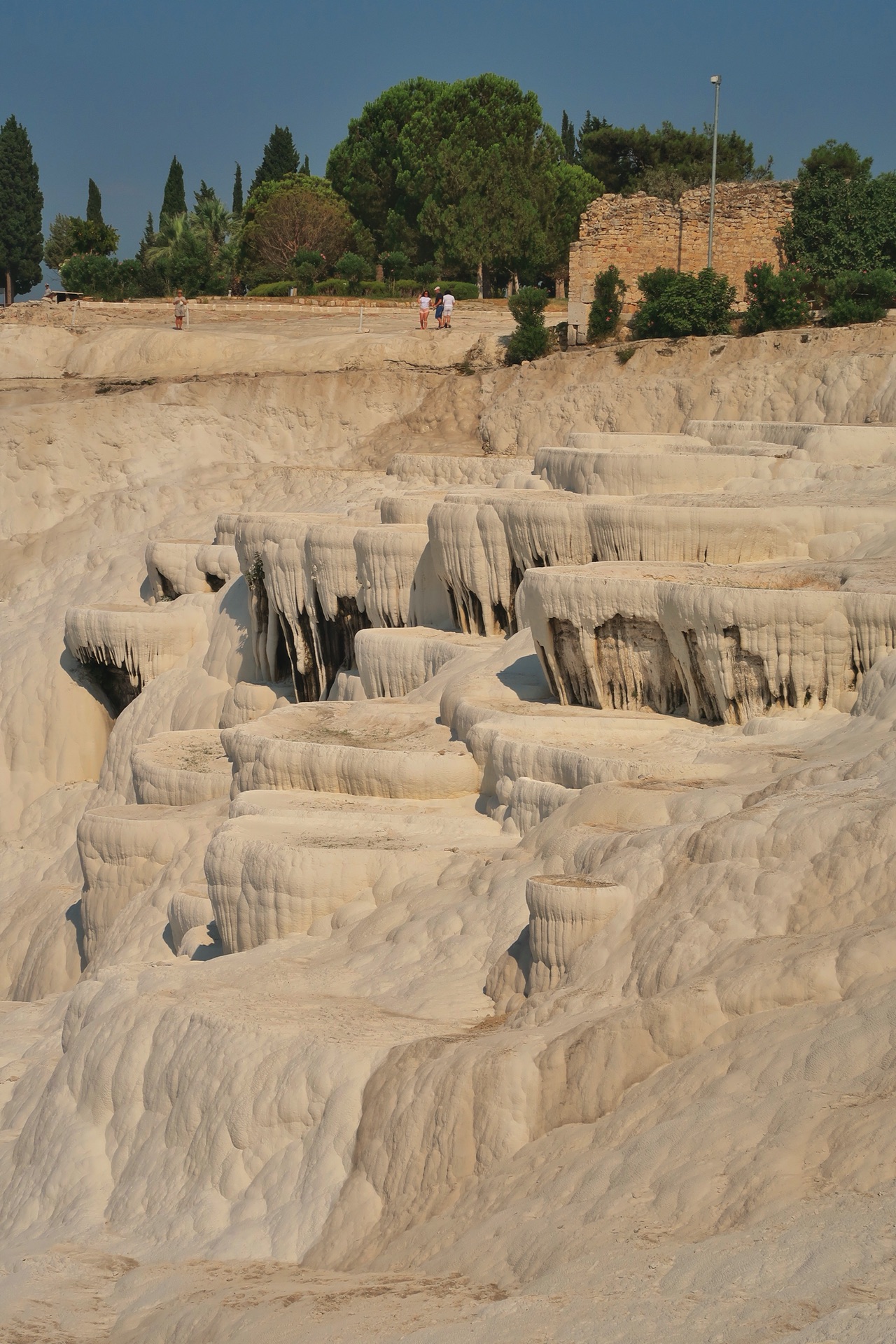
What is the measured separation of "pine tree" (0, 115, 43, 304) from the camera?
48.0 meters

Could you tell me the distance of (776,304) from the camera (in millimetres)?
23984

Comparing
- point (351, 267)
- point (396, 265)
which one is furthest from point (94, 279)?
point (396, 265)

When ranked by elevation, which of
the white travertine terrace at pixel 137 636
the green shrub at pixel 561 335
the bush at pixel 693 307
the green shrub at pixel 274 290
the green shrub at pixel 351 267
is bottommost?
the white travertine terrace at pixel 137 636

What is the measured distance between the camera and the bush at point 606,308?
87.3 feet

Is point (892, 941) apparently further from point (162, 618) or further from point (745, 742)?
point (162, 618)

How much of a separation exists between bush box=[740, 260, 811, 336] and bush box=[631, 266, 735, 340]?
1.88ft

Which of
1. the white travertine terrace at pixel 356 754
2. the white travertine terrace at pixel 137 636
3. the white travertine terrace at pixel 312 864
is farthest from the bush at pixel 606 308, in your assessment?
the white travertine terrace at pixel 312 864

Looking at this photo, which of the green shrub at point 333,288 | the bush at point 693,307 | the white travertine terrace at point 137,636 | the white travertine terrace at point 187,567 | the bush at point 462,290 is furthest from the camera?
the green shrub at point 333,288

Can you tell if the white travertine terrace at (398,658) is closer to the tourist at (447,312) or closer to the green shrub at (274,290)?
the tourist at (447,312)

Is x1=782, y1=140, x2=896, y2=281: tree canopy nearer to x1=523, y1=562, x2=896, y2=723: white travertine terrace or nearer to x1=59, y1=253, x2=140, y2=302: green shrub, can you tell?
x1=523, y1=562, x2=896, y2=723: white travertine terrace

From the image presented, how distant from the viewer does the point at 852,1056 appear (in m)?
6.41

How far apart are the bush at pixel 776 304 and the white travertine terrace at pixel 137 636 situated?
30.2 feet

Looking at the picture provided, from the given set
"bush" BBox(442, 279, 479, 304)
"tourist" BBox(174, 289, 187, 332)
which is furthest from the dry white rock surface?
"bush" BBox(442, 279, 479, 304)

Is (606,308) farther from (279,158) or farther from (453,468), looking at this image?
(279,158)
